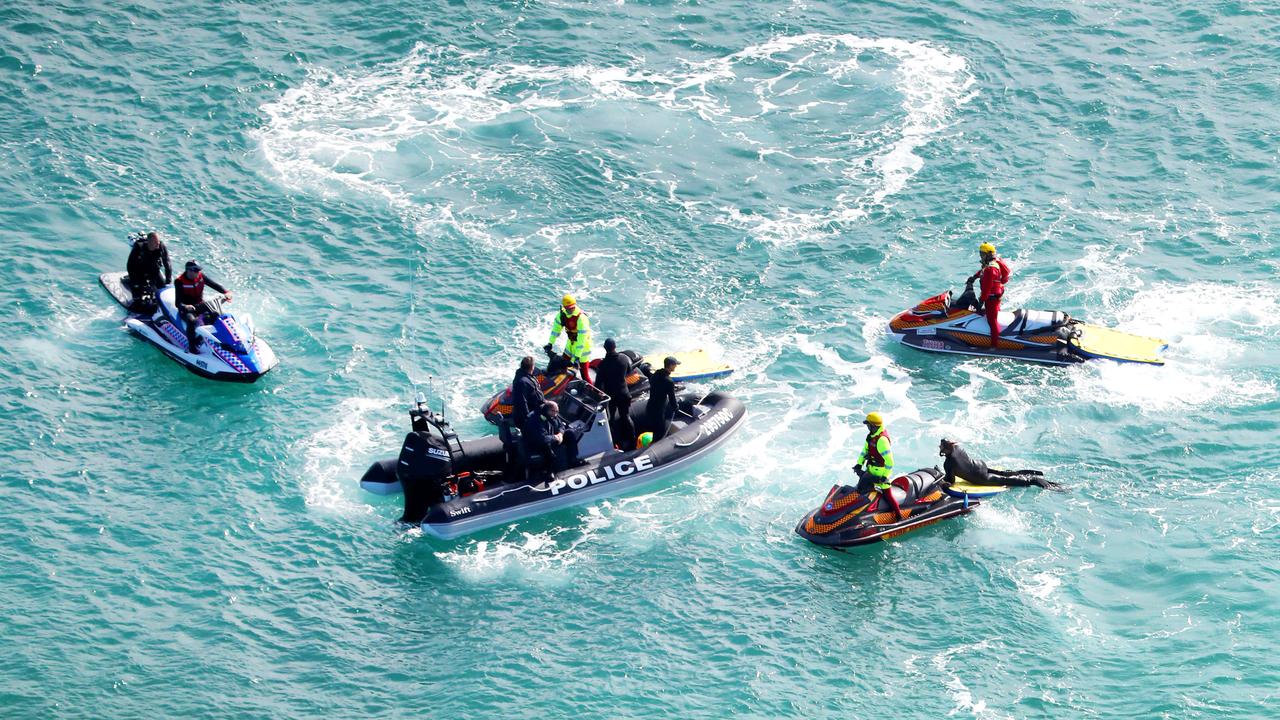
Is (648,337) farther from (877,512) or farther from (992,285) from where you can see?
(877,512)

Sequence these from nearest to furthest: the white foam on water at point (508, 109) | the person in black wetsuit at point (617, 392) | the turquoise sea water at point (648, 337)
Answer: the turquoise sea water at point (648, 337) < the person in black wetsuit at point (617, 392) < the white foam on water at point (508, 109)

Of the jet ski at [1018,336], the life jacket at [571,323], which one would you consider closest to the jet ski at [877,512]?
the jet ski at [1018,336]

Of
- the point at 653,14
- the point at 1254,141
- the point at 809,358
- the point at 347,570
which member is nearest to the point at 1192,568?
the point at 809,358

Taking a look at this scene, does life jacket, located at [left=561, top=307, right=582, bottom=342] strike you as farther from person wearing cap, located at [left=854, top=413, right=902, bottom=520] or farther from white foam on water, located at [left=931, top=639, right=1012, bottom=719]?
white foam on water, located at [left=931, top=639, right=1012, bottom=719]

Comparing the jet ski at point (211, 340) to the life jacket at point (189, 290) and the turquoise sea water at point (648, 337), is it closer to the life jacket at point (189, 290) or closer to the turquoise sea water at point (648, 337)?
the life jacket at point (189, 290)

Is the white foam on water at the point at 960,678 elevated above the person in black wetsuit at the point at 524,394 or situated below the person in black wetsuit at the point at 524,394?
below

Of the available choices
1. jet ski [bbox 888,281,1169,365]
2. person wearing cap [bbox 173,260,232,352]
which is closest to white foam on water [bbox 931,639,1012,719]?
jet ski [bbox 888,281,1169,365]
